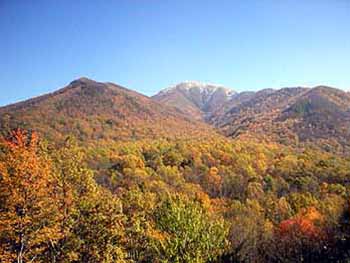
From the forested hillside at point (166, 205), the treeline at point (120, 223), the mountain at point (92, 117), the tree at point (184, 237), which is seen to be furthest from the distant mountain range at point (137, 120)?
the tree at point (184, 237)

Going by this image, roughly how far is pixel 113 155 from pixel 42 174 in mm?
84686

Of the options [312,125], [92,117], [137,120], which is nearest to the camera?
[92,117]

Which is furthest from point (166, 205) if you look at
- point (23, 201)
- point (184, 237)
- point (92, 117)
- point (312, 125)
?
point (312, 125)

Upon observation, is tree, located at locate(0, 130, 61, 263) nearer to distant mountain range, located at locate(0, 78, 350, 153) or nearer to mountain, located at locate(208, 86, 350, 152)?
distant mountain range, located at locate(0, 78, 350, 153)

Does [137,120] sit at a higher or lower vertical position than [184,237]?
higher

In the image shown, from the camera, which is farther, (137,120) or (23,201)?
(137,120)

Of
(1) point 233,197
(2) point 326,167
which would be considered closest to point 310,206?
(1) point 233,197

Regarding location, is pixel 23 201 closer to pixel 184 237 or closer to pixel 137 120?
pixel 184 237

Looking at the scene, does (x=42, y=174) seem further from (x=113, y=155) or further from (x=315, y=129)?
(x=315, y=129)

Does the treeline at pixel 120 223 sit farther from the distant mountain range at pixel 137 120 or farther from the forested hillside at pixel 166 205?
the distant mountain range at pixel 137 120

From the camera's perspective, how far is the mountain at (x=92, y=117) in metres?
134

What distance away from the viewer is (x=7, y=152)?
14320 mm

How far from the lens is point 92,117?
15900 cm

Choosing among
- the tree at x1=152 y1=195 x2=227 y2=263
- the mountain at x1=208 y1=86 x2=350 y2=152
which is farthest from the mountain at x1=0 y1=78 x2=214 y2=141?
the tree at x1=152 y1=195 x2=227 y2=263
